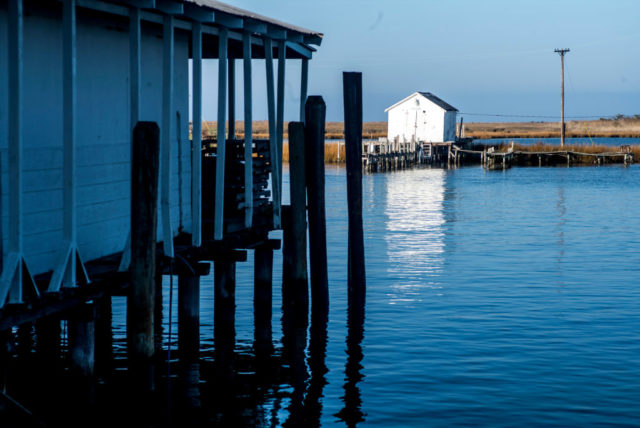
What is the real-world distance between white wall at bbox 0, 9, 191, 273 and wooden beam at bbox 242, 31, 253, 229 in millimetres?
1031

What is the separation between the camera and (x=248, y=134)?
12.8 meters

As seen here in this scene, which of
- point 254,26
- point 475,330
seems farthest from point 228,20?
point 475,330

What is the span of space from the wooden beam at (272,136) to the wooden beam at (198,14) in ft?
7.39

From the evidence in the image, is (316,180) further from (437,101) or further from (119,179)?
(437,101)

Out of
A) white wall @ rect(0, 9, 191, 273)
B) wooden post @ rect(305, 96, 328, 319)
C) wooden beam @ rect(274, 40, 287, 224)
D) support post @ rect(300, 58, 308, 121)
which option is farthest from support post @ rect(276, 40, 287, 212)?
white wall @ rect(0, 9, 191, 273)

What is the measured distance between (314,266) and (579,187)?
124 feet

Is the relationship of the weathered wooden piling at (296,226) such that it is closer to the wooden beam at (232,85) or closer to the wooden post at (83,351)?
the wooden beam at (232,85)

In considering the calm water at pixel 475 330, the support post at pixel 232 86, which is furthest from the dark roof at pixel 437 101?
the support post at pixel 232 86

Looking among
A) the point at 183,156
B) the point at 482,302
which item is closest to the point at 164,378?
the point at 183,156

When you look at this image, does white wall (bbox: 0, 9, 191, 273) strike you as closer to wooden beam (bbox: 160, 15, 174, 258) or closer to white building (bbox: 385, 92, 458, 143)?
wooden beam (bbox: 160, 15, 174, 258)

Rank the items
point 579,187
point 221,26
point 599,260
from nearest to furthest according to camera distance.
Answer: point 221,26 → point 599,260 → point 579,187

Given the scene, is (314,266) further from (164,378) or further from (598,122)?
(598,122)

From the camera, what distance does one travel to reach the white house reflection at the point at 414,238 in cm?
2014

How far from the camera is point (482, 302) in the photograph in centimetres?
1794
